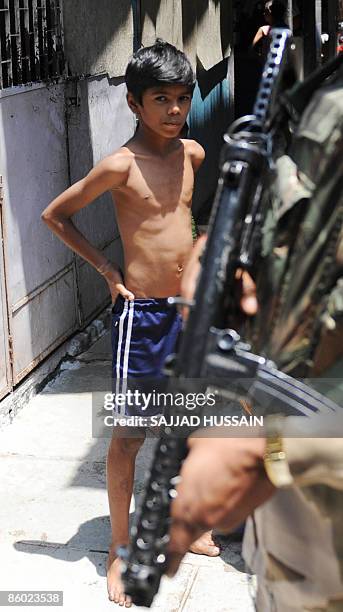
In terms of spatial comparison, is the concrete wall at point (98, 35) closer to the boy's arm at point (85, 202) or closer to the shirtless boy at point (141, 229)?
the shirtless boy at point (141, 229)

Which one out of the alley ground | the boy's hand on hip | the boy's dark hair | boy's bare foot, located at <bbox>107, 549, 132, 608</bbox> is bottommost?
the alley ground

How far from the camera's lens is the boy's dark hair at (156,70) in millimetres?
3178

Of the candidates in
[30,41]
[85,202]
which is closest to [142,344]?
[85,202]

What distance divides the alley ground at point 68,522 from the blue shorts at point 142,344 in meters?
0.62

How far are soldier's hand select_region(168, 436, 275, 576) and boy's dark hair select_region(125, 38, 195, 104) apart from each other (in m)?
1.93

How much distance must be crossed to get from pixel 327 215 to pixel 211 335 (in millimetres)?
270

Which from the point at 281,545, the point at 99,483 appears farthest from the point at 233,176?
the point at 99,483

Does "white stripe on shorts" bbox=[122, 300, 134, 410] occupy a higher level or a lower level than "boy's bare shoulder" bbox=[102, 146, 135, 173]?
lower

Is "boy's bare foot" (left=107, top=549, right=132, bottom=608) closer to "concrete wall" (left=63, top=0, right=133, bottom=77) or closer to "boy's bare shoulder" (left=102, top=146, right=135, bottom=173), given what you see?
"boy's bare shoulder" (left=102, top=146, right=135, bottom=173)

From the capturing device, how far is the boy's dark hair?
318 centimetres

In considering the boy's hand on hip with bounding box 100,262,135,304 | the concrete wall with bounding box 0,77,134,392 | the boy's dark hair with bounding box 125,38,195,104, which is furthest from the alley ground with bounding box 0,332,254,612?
the boy's dark hair with bounding box 125,38,195,104

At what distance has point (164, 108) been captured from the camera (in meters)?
3.19

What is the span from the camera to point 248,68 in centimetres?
1220

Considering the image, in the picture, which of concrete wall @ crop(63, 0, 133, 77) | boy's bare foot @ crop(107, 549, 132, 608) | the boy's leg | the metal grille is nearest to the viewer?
boy's bare foot @ crop(107, 549, 132, 608)
